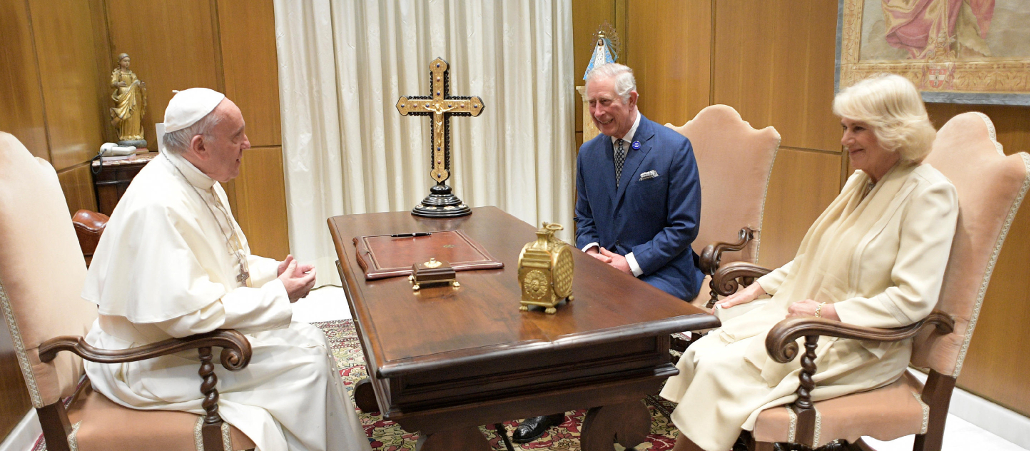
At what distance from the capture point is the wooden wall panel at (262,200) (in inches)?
213

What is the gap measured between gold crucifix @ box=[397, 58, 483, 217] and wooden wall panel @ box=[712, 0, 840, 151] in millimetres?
1919

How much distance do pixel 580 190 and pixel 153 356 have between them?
84.8 inches

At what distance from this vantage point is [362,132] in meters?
5.64

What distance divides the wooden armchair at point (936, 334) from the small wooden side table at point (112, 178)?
3.91 metres

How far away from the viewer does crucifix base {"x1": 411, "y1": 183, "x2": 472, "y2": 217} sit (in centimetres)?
341

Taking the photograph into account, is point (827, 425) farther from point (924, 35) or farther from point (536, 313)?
point (924, 35)

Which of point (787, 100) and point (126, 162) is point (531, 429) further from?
point (126, 162)

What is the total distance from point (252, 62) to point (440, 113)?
2465 millimetres

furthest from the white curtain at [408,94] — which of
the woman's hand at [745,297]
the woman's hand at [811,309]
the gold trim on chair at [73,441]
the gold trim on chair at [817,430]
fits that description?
the gold trim on chair at [817,430]

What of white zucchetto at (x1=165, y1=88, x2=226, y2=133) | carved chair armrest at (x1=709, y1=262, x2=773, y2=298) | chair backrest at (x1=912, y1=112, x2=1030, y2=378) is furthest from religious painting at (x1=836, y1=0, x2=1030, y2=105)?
white zucchetto at (x1=165, y1=88, x2=226, y2=133)

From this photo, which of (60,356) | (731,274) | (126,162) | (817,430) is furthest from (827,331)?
(126,162)

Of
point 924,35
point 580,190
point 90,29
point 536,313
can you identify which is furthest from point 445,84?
point 90,29

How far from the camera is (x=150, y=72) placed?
5031 mm

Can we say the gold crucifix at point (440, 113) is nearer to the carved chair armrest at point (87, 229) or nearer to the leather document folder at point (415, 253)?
the leather document folder at point (415, 253)
